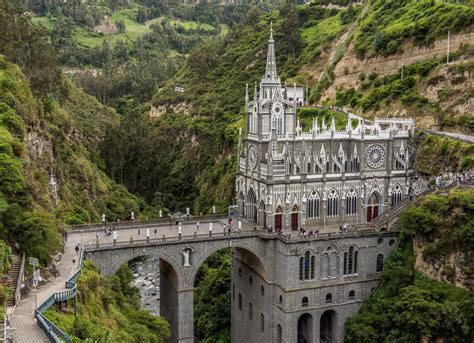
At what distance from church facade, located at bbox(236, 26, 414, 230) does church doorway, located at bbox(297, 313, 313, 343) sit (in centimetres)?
927

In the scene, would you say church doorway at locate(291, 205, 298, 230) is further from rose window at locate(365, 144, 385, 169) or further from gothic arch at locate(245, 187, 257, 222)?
rose window at locate(365, 144, 385, 169)

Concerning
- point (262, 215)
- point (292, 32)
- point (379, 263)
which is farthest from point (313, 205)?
point (292, 32)

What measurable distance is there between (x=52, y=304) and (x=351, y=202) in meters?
34.8

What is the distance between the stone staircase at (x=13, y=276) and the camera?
3956cm

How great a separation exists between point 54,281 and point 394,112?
175 feet

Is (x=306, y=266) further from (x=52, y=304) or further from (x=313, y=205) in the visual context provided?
(x=52, y=304)

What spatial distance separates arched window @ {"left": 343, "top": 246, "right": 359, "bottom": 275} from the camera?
6191 cm

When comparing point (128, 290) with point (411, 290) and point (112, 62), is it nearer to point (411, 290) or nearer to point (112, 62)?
point (411, 290)

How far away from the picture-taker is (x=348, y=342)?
199 feet

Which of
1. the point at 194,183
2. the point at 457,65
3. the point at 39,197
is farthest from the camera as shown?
the point at 194,183

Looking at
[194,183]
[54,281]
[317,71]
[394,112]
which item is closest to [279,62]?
[317,71]

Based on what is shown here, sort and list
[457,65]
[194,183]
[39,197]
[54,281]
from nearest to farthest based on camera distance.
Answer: [54,281], [39,197], [457,65], [194,183]

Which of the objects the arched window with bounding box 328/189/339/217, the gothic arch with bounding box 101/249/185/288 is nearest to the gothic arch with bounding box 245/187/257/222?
the arched window with bounding box 328/189/339/217

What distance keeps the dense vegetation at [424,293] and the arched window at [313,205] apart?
345 inches
